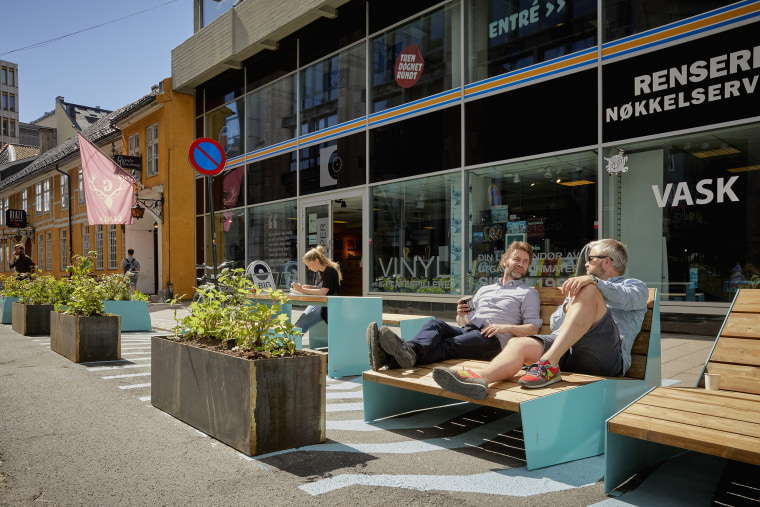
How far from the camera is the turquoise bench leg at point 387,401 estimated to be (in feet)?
13.3

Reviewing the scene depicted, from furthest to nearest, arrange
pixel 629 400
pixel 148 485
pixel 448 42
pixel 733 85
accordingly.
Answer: pixel 448 42
pixel 733 85
pixel 629 400
pixel 148 485

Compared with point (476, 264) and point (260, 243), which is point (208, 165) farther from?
point (260, 243)

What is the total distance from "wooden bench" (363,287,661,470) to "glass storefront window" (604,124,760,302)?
3.88 metres

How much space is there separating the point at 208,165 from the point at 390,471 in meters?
5.64

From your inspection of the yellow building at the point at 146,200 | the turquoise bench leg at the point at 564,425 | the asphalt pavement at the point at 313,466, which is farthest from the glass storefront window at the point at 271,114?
the turquoise bench leg at the point at 564,425

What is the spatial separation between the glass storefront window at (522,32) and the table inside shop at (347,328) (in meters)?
5.32

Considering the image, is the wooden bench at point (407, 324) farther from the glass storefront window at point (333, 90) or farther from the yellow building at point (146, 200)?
the yellow building at point (146, 200)

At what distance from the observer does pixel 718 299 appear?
6.83 m

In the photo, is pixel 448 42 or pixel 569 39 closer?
pixel 569 39

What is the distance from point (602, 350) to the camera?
11.5 ft

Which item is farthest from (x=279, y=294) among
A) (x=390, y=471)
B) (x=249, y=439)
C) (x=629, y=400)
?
(x=629, y=400)

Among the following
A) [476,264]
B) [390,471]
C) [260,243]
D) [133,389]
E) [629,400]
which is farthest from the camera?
[260,243]

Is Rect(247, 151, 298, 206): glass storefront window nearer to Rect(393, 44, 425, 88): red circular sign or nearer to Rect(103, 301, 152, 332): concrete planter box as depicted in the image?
Rect(393, 44, 425, 88): red circular sign

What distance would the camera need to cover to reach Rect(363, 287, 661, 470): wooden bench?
2.99 m
